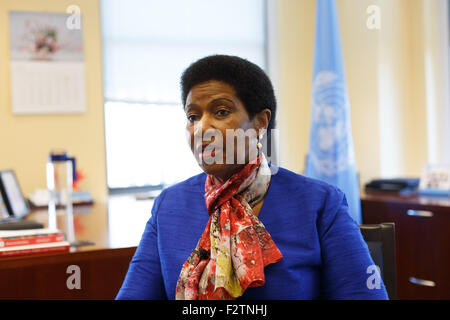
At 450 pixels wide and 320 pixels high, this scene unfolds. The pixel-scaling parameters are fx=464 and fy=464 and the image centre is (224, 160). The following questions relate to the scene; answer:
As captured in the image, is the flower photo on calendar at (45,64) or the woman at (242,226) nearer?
the woman at (242,226)

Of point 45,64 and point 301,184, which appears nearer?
point 301,184

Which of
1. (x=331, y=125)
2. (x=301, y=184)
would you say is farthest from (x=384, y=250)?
(x=331, y=125)

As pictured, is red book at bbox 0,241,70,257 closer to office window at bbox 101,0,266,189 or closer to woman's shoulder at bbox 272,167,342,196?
woman's shoulder at bbox 272,167,342,196

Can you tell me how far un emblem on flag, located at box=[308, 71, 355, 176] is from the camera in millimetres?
2828

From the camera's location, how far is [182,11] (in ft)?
12.2

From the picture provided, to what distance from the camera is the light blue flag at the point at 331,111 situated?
2832 millimetres

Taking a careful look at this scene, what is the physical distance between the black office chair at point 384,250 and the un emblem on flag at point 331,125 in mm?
1495

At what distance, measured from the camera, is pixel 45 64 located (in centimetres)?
323

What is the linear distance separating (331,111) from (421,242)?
0.96 meters

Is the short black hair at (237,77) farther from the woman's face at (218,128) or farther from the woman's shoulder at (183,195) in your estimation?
the woman's shoulder at (183,195)

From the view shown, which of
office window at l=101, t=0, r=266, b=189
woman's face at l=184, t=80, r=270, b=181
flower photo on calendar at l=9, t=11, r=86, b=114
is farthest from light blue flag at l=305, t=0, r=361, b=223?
woman's face at l=184, t=80, r=270, b=181

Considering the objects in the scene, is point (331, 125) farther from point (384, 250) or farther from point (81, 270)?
point (81, 270)

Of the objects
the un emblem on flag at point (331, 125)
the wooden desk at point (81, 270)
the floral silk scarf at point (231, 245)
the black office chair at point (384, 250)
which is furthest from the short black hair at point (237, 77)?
the un emblem on flag at point (331, 125)

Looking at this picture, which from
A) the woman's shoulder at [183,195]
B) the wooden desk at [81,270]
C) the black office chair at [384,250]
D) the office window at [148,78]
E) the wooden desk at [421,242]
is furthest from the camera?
the office window at [148,78]
